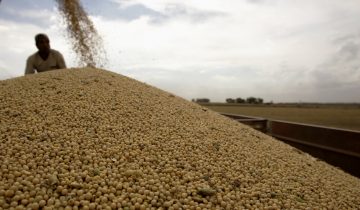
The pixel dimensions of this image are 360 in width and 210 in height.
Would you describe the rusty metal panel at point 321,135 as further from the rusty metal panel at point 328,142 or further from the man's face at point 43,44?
the man's face at point 43,44

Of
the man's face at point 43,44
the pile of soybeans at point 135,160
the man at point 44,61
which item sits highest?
the man's face at point 43,44

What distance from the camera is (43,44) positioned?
161 inches

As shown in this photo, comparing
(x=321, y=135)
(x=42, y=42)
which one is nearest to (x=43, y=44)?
(x=42, y=42)

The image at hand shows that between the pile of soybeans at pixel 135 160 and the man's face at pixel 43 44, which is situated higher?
the man's face at pixel 43 44

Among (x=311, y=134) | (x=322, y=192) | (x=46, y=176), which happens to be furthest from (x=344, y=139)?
(x=46, y=176)

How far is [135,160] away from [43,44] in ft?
9.09

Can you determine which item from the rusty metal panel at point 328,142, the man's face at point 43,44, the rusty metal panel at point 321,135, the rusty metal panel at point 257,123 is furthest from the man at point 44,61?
the rusty metal panel at point 328,142

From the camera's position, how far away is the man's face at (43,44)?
4.08 m

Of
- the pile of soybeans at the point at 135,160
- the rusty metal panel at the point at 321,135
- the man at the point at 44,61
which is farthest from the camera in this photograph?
the man at the point at 44,61

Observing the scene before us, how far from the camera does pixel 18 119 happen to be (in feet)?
7.68

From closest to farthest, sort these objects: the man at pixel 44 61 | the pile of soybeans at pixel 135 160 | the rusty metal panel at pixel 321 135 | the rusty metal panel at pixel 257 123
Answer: the pile of soybeans at pixel 135 160, the rusty metal panel at pixel 321 135, the rusty metal panel at pixel 257 123, the man at pixel 44 61

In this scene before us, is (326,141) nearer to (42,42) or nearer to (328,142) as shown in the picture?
(328,142)

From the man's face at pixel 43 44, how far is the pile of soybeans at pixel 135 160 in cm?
112

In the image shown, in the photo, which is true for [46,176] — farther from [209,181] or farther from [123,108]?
[123,108]
